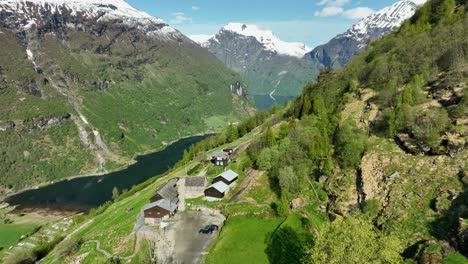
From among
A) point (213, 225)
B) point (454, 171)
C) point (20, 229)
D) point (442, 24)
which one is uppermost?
point (442, 24)

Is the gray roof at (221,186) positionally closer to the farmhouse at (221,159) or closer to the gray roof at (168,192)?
the gray roof at (168,192)

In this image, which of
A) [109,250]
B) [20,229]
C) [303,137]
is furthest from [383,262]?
[20,229]

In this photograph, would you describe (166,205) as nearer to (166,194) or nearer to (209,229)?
(166,194)

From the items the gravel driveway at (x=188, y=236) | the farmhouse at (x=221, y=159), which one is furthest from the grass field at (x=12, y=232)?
the gravel driveway at (x=188, y=236)

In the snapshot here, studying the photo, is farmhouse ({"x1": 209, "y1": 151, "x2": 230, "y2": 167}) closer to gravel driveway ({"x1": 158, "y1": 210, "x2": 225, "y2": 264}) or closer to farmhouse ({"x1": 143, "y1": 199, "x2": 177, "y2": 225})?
gravel driveway ({"x1": 158, "y1": 210, "x2": 225, "y2": 264})

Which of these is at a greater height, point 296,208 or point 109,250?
point 296,208

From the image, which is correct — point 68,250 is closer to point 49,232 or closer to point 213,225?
point 213,225

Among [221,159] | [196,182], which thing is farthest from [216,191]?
[221,159]
